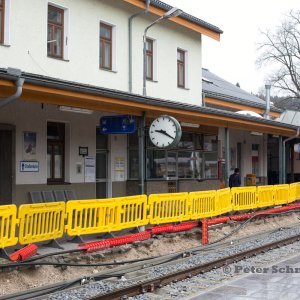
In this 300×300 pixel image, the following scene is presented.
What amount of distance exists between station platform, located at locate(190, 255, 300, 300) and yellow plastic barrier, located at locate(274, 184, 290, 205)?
883 centimetres

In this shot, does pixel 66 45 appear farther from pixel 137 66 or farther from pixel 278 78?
pixel 278 78

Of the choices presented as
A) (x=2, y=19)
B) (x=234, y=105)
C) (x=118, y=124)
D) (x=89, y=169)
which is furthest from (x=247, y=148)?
(x=2, y=19)

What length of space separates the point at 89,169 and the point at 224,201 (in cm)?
391

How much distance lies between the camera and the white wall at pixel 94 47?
13305 millimetres

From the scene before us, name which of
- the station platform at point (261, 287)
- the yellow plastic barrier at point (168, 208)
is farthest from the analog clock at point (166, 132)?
the station platform at point (261, 287)

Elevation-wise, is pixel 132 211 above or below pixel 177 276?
above

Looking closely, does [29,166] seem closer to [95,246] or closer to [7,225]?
[95,246]

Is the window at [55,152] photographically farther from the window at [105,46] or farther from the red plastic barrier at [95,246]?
the red plastic barrier at [95,246]

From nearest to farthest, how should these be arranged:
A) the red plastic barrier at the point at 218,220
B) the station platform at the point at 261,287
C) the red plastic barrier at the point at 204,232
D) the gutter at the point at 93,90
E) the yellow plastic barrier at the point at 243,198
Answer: the station platform at the point at 261,287 → the gutter at the point at 93,90 → the red plastic barrier at the point at 204,232 → the red plastic barrier at the point at 218,220 → the yellow plastic barrier at the point at 243,198

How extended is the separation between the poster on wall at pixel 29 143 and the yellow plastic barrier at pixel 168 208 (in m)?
3.21

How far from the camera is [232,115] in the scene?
15.8 m

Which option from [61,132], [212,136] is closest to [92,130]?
[61,132]

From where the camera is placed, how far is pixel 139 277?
28.7ft

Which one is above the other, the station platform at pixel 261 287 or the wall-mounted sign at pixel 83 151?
the wall-mounted sign at pixel 83 151
